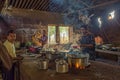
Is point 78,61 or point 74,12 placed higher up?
point 74,12

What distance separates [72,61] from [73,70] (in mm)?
149

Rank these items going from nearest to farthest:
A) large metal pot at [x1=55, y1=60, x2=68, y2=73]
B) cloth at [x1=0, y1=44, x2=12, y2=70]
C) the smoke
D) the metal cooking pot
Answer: cloth at [x1=0, y1=44, x2=12, y2=70] < large metal pot at [x1=55, y1=60, x2=68, y2=73] < the metal cooking pot < the smoke

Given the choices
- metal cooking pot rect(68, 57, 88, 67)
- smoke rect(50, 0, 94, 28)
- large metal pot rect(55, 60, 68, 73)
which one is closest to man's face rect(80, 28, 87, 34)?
smoke rect(50, 0, 94, 28)

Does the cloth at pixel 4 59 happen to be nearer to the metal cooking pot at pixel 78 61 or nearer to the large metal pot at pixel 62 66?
the large metal pot at pixel 62 66

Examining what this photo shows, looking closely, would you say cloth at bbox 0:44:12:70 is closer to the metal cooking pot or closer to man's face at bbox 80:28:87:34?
the metal cooking pot

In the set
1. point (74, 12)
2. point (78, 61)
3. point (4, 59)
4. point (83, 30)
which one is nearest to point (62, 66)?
point (78, 61)

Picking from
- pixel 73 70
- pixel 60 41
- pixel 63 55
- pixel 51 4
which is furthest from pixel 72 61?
pixel 60 41

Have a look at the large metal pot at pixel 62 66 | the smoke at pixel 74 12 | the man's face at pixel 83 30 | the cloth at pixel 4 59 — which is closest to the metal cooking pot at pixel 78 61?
the large metal pot at pixel 62 66

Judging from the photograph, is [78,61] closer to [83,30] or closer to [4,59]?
[4,59]

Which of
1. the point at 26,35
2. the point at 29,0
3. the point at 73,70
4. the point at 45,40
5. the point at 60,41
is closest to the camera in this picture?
the point at 73,70

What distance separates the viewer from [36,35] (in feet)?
24.5

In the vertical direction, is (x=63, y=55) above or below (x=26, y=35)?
below

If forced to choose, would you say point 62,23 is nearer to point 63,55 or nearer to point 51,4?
point 51,4

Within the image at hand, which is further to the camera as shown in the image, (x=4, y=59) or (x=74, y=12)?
(x=74, y=12)
